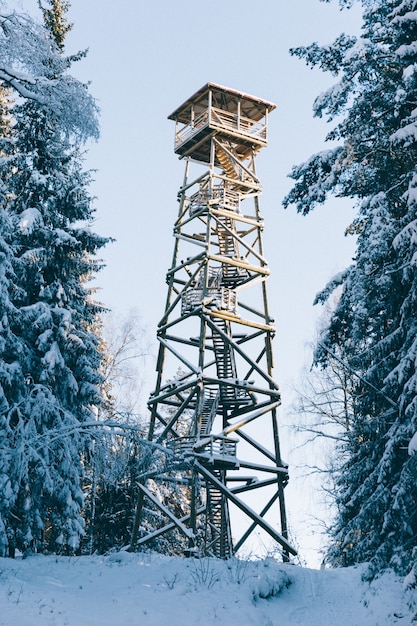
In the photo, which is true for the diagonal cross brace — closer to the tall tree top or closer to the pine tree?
the pine tree

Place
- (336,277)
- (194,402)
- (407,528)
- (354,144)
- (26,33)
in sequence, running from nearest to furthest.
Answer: (26,33) < (407,528) < (354,144) < (336,277) < (194,402)

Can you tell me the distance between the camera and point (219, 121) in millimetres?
23016

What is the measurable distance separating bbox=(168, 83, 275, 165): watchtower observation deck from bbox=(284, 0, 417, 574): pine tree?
10.5 metres

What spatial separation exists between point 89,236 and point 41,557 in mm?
7890

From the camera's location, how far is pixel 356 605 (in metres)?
12.5

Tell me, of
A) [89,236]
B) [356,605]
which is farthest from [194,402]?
Answer: [356,605]

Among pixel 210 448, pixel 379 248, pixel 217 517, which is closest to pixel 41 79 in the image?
pixel 379 248

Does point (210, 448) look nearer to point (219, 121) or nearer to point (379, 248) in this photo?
point (379, 248)

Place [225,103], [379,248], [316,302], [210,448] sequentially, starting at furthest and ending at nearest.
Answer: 1. [225,103]
2. [210,448]
3. [316,302]
4. [379,248]

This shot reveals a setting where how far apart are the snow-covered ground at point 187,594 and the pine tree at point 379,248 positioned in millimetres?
1276

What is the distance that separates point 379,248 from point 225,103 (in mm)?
14610

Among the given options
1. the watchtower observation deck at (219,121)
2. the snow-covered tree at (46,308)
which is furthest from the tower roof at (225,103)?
the snow-covered tree at (46,308)

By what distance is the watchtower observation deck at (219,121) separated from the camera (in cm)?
2292

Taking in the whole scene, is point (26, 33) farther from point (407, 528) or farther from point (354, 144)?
point (407, 528)
